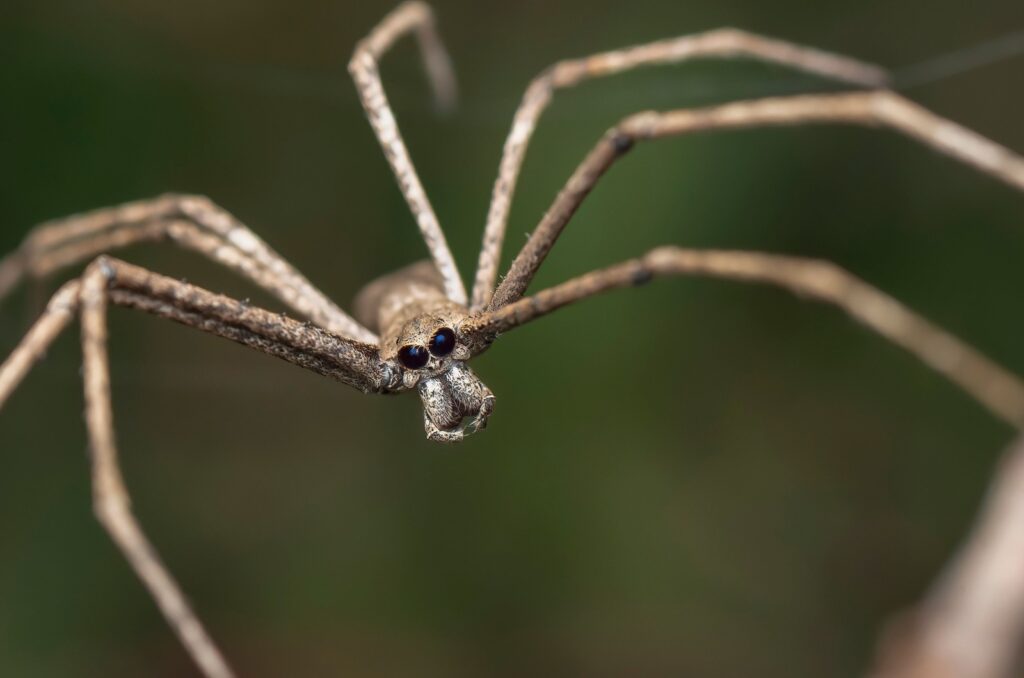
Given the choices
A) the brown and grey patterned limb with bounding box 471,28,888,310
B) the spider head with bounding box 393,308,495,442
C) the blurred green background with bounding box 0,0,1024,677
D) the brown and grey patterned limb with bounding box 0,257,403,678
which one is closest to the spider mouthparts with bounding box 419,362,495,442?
the spider head with bounding box 393,308,495,442

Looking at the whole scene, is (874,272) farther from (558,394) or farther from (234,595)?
(234,595)

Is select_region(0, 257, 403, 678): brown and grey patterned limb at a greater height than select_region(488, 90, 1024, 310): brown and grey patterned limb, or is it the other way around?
select_region(488, 90, 1024, 310): brown and grey patterned limb

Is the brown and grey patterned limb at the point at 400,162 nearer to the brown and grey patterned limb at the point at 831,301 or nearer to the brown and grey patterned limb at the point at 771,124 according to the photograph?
the brown and grey patterned limb at the point at 771,124

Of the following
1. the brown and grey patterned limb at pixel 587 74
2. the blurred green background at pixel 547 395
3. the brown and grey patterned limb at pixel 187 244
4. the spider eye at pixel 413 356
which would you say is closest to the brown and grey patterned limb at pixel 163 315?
the spider eye at pixel 413 356

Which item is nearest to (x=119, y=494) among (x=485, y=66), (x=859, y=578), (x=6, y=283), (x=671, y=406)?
(x=6, y=283)

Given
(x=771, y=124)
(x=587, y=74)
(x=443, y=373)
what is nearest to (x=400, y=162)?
(x=587, y=74)

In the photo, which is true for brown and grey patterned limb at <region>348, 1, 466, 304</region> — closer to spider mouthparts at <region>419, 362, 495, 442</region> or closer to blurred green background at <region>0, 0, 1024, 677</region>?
spider mouthparts at <region>419, 362, 495, 442</region>
